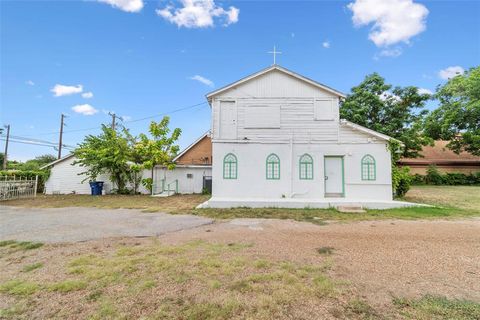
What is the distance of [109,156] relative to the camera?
51.5ft

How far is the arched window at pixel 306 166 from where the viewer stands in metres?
11.5

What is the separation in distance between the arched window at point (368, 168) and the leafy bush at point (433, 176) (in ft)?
58.2

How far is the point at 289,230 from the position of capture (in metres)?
6.50

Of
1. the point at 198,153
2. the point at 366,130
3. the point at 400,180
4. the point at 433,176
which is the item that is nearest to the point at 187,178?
the point at 198,153

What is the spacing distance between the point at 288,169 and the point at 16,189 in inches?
667

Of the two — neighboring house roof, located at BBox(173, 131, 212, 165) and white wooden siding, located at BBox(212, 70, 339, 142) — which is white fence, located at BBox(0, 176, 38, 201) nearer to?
neighboring house roof, located at BBox(173, 131, 212, 165)

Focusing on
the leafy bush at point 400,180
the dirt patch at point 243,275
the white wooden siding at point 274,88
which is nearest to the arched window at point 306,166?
the white wooden siding at point 274,88

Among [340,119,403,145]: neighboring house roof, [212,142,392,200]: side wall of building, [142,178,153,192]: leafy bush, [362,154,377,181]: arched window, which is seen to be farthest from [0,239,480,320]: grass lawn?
[142,178,153,192]: leafy bush

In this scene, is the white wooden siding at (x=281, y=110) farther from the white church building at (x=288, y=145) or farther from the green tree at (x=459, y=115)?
the green tree at (x=459, y=115)

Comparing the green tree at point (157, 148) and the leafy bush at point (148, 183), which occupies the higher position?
the green tree at point (157, 148)

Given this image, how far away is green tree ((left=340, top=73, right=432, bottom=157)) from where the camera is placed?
69.2ft

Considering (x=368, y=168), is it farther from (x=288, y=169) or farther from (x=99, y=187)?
(x=99, y=187)

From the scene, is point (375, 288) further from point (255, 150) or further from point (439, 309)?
point (255, 150)

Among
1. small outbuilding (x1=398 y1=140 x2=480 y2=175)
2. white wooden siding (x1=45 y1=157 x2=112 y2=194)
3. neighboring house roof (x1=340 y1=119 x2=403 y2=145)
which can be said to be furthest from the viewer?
small outbuilding (x1=398 y1=140 x2=480 y2=175)
